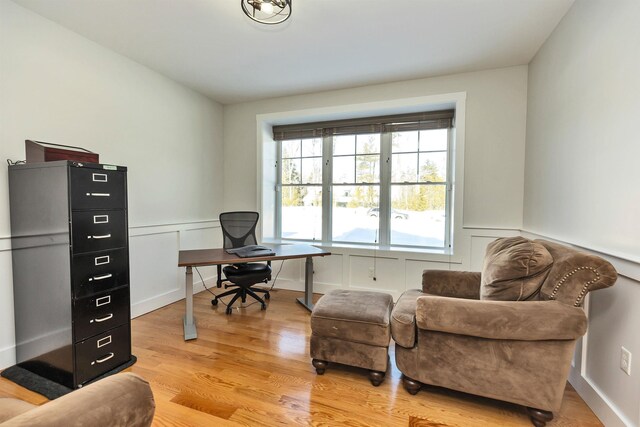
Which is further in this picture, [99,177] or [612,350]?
[99,177]

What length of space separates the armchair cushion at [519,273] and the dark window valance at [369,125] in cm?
209

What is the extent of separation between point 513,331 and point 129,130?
3562 mm

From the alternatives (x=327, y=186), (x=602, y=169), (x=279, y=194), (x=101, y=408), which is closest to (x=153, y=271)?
(x=279, y=194)

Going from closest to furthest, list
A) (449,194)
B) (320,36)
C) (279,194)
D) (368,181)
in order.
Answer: (320,36) → (449,194) → (368,181) → (279,194)

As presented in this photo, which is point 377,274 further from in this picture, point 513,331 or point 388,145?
point 513,331

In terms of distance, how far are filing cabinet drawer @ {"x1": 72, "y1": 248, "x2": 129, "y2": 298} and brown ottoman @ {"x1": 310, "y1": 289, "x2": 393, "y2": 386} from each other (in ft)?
4.78

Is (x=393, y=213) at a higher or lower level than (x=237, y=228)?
higher

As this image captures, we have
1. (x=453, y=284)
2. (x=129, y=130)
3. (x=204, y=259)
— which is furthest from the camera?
(x=129, y=130)

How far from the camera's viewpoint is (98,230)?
2.00 m

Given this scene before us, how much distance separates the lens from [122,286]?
7.12 feet

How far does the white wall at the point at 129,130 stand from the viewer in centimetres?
210

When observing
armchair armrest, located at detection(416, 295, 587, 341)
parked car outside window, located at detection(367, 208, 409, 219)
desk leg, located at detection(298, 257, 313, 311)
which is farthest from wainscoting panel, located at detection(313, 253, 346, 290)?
armchair armrest, located at detection(416, 295, 587, 341)

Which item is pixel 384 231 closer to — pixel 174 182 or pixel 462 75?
pixel 462 75

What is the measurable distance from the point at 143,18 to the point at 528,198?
374 cm
